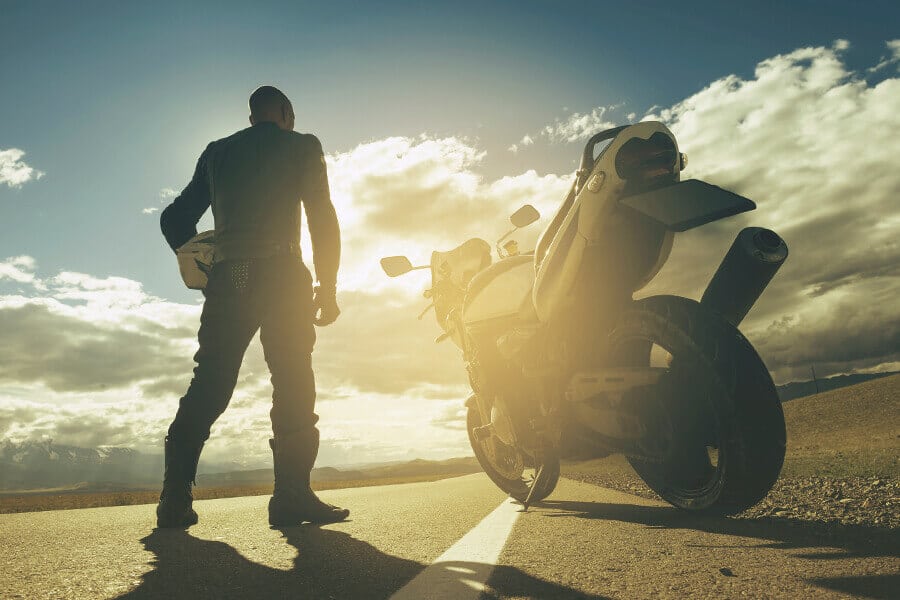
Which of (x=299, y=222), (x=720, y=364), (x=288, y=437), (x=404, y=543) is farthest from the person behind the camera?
(x=299, y=222)

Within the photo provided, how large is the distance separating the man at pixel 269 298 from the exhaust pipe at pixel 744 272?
2337 mm

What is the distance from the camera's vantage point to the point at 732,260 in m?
2.65

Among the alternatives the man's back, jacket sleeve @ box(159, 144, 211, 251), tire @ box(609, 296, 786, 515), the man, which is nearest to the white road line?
tire @ box(609, 296, 786, 515)

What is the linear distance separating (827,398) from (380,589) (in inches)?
3465

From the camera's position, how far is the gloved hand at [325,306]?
3732 mm

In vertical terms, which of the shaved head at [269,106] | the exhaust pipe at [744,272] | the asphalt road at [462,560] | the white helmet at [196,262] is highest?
the shaved head at [269,106]

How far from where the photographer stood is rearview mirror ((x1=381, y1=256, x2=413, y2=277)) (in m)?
5.62

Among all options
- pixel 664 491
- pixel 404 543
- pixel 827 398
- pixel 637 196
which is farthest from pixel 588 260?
pixel 827 398

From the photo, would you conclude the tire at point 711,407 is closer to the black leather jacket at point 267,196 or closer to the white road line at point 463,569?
the white road line at point 463,569

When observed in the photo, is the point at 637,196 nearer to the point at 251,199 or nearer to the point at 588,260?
the point at 588,260

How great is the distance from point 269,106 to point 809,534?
3.89m

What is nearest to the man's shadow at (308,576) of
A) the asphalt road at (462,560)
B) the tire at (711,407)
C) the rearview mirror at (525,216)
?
the asphalt road at (462,560)

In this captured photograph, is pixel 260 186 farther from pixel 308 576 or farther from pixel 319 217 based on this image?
pixel 308 576

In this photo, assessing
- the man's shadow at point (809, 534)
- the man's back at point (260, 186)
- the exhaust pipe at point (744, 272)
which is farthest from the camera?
the man's back at point (260, 186)
